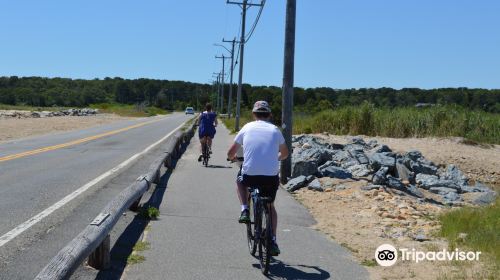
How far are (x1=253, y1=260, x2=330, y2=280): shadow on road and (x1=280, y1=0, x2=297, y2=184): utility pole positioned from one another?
7360mm

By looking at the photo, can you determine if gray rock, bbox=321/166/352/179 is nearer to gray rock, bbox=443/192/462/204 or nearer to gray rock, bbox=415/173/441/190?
gray rock, bbox=443/192/462/204

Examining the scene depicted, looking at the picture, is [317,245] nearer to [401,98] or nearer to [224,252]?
[224,252]

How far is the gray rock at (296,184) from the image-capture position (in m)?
13.2

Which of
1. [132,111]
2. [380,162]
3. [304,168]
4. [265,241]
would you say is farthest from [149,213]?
[132,111]

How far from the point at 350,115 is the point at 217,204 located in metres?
21.6

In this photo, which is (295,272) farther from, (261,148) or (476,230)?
(476,230)

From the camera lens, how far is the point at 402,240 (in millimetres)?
8102

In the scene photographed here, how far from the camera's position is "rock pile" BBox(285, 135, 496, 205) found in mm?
13797

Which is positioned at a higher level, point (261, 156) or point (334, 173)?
point (261, 156)

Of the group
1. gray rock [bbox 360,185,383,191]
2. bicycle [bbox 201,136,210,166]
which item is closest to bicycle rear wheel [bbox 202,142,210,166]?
bicycle [bbox 201,136,210,166]

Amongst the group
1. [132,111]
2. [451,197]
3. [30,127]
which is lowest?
[132,111]

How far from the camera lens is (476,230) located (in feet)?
26.6

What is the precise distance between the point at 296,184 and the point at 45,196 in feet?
17.5

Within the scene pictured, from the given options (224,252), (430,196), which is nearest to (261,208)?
(224,252)
